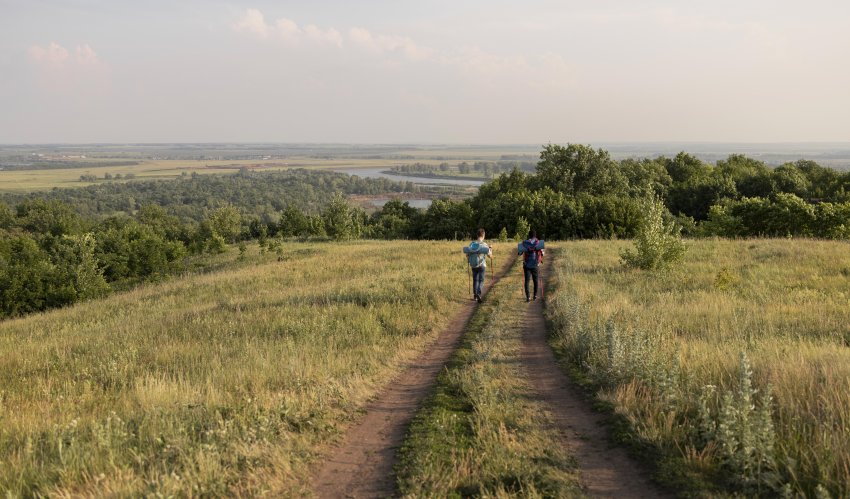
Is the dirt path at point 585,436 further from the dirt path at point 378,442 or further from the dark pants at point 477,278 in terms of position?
the dark pants at point 477,278

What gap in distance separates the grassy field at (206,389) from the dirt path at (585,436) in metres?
2.62

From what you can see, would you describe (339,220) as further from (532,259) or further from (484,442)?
(484,442)

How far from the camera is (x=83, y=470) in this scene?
508cm

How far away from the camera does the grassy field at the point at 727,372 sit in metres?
4.65

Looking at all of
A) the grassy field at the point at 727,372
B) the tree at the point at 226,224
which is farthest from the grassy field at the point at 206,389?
the tree at the point at 226,224

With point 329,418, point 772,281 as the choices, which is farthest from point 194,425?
point 772,281

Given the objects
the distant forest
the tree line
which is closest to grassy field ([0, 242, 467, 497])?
the distant forest

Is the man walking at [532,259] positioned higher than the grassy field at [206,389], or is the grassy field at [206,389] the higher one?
the man walking at [532,259]

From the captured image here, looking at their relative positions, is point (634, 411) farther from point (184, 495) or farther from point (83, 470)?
point (83, 470)

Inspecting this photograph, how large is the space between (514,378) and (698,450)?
120 inches

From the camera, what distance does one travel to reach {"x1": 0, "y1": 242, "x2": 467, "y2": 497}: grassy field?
5.02 meters

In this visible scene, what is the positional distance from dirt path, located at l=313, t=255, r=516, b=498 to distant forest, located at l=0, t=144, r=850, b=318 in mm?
17341

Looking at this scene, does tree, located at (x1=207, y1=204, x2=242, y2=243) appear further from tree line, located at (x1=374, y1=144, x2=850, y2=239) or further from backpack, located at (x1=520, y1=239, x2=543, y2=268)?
backpack, located at (x1=520, y1=239, x2=543, y2=268)

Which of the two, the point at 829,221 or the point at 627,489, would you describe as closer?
the point at 627,489
